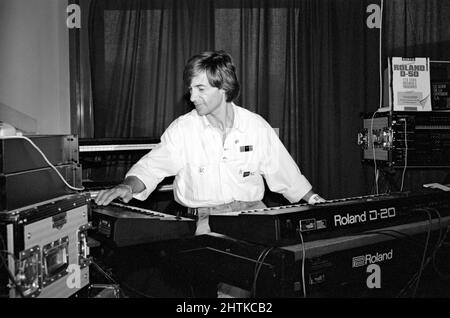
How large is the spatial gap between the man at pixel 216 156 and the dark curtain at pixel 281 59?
1967 millimetres

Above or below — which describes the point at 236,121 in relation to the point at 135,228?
above

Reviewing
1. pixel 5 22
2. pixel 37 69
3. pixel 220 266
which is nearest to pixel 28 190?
pixel 220 266

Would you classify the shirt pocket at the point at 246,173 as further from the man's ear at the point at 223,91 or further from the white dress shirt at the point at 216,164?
the man's ear at the point at 223,91

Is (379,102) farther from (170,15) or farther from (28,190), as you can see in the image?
(28,190)

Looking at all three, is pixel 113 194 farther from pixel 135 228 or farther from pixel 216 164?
pixel 216 164

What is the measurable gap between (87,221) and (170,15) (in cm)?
311

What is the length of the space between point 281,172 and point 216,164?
343 millimetres

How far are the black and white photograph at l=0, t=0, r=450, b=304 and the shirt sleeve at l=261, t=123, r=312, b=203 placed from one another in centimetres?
1

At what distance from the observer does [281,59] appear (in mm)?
4730

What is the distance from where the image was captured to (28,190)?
5.24 ft

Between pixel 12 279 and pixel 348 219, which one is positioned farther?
pixel 348 219

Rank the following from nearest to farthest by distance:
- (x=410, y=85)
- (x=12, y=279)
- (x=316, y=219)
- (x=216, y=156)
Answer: (x=12, y=279) → (x=316, y=219) → (x=216, y=156) → (x=410, y=85)

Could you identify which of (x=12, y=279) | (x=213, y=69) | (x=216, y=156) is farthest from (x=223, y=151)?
(x=12, y=279)

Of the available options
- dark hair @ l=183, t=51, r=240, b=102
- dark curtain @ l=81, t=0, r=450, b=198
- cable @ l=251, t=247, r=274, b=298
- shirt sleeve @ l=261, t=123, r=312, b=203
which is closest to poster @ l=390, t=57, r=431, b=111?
dark curtain @ l=81, t=0, r=450, b=198
